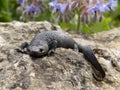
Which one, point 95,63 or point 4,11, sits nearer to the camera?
point 95,63

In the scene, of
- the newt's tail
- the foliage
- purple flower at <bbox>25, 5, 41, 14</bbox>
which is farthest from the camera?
the foliage

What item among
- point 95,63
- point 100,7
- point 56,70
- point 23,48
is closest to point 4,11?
point 100,7

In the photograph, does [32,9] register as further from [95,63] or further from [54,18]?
[95,63]

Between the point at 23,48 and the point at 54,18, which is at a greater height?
the point at 23,48

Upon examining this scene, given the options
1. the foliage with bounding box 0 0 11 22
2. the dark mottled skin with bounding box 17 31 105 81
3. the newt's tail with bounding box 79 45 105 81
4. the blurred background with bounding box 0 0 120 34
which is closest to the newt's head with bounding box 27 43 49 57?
the dark mottled skin with bounding box 17 31 105 81

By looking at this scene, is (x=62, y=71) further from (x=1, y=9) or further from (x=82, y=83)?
(x=1, y=9)

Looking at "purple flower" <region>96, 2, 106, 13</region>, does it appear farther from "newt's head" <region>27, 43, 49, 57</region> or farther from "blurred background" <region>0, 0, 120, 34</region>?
"newt's head" <region>27, 43, 49, 57</region>

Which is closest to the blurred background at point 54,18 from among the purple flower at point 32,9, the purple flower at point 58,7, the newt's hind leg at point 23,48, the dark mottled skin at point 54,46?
the purple flower at point 32,9
